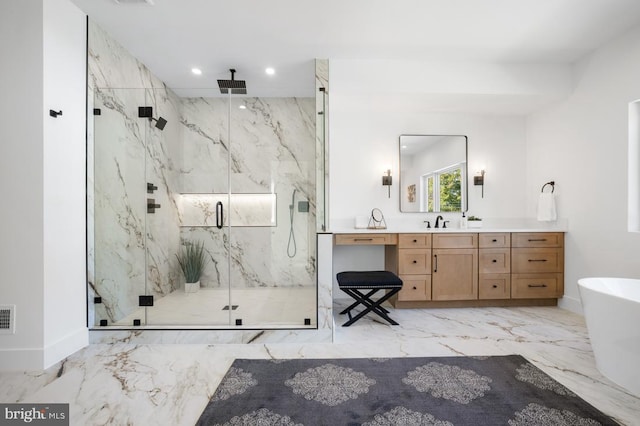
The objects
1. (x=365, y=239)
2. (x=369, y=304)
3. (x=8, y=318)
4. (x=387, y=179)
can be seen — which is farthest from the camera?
(x=387, y=179)

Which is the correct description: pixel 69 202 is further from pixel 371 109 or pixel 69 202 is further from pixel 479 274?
pixel 479 274

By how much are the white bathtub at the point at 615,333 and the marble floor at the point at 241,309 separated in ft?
6.29

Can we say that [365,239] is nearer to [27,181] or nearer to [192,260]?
[192,260]

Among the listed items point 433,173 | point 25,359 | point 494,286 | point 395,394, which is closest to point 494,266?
point 494,286

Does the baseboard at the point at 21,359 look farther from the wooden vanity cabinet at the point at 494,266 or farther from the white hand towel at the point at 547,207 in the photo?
the white hand towel at the point at 547,207

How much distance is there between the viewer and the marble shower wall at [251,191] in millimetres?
2602

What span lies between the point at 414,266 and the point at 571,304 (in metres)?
1.72

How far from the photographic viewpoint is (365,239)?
3271 millimetres

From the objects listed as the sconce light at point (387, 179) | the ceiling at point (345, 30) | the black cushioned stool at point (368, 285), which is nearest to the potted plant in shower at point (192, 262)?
the black cushioned stool at point (368, 285)

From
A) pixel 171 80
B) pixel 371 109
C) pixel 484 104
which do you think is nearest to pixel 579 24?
pixel 484 104

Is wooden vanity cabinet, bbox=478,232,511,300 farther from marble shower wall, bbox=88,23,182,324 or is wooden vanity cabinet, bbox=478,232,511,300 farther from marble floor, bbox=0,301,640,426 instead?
marble shower wall, bbox=88,23,182,324

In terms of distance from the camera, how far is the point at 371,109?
3.66 metres

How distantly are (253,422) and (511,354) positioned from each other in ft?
6.28

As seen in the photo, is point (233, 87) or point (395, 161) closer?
point (233, 87)
